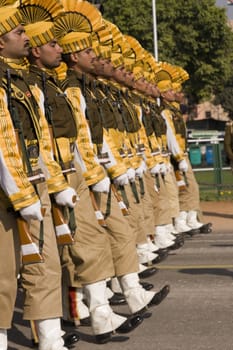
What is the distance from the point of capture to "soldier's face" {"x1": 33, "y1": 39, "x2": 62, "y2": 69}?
22.9 ft

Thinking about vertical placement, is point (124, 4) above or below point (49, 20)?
above

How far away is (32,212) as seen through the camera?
574cm

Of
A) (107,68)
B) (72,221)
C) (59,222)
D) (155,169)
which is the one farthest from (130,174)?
(155,169)

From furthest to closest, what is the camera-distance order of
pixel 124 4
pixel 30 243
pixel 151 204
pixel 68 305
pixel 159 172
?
pixel 124 4 < pixel 159 172 < pixel 151 204 < pixel 68 305 < pixel 30 243

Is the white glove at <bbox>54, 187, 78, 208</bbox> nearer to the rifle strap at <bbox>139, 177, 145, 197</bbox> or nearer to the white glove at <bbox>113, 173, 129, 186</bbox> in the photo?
the white glove at <bbox>113, 173, 129, 186</bbox>

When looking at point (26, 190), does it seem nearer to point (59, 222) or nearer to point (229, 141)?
point (59, 222)

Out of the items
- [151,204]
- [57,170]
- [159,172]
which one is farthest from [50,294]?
[159,172]

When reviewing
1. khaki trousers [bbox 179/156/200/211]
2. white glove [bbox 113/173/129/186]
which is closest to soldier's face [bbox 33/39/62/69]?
white glove [bbox 113/173/129/186]

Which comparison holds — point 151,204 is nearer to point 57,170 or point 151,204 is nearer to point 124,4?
point 57,170

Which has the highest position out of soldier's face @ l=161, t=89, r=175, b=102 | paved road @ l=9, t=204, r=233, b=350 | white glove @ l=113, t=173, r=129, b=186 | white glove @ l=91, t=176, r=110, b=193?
soldier's face @ l=161, t=89, r=175, b=102

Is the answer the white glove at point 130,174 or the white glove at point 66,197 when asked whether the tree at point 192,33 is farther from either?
the white glove at point 66,197

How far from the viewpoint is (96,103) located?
7.90 meters

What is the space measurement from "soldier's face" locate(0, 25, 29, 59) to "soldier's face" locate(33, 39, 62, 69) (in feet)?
2.56

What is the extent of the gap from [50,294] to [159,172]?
6.25 meters
